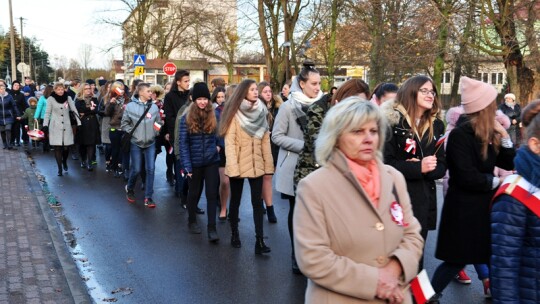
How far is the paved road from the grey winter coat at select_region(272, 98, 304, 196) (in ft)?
3.12

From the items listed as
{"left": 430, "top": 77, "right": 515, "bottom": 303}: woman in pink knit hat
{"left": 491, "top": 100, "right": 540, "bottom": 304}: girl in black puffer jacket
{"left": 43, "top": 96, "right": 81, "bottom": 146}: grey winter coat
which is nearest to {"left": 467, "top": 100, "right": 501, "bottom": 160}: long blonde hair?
{"left": 430, "top": 77, "right": 515, "bottom": 303}: woman in pink knit hat

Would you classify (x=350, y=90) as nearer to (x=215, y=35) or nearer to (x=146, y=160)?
(x=146, y=160)

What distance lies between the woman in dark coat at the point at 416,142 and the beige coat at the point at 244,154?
2.38m

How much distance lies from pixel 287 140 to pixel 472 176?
2.20m

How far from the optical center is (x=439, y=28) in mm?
22172

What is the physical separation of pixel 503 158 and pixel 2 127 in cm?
1507

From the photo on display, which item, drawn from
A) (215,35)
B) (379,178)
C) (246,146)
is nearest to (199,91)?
(246,146)

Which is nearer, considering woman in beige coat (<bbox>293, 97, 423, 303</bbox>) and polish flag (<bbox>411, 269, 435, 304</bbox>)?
woman in beige coat (<bbox>293, 97, 423, 303</bbox>)

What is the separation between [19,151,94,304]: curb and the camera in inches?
224

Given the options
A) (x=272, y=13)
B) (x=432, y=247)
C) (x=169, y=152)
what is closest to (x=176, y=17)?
(x=272, y=13)

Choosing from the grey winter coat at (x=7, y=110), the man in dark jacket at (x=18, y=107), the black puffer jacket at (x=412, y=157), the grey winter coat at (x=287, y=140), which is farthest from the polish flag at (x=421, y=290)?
the man in dark jacket at (x=18, y=107)

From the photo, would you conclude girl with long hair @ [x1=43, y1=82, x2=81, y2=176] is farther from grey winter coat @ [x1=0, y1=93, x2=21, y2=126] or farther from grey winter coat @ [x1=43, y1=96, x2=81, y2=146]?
grey winter coat @ [x1=0, y1=93, x2=21, y2=126]

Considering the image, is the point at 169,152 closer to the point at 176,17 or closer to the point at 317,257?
the point at 317,257

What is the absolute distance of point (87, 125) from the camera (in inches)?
537
